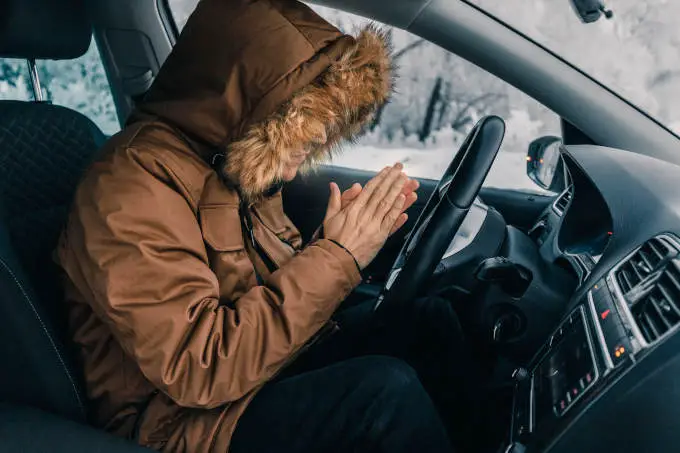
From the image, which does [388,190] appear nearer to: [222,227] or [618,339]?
[222,227]

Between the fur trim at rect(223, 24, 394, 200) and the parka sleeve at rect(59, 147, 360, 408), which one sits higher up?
the fur trim at rect(223, 24, 394, 200)

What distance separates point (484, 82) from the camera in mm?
2264

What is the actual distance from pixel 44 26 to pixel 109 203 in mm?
687

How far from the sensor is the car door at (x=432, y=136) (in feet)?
6.99

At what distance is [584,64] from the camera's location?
164 cm

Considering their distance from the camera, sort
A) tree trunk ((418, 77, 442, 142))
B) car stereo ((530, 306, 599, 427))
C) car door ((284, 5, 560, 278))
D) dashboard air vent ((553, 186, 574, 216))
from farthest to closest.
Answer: tree trunk ((418, 77, 442, 142)), car door ((284, 5, 560, 278)), dashboard air vent ((553, 186, 574, 216)), car stereo ((530, 306, 599, 427))

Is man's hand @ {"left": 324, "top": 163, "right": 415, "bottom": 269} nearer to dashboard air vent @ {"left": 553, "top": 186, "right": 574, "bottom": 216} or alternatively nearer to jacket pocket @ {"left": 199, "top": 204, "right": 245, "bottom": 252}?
jacket pocket @ {"left": 199, "top": 204, "right": 245, "bottom": 252}

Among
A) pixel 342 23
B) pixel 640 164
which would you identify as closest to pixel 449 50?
pixel 342 23

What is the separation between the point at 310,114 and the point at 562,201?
2.88 feet

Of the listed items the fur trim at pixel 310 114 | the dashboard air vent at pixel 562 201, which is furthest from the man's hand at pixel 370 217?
the dashboard air vent at pixel 562 201

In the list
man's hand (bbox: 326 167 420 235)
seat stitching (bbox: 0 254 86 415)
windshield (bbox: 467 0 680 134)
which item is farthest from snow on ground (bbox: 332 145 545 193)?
seat stitching (bbox: 0 254 86 415)

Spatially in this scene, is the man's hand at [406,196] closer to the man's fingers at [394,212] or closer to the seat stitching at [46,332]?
the man's fingers at [394,212]

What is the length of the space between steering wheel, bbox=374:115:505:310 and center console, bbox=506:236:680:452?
29 centimetres

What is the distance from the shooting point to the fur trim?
1223mm
